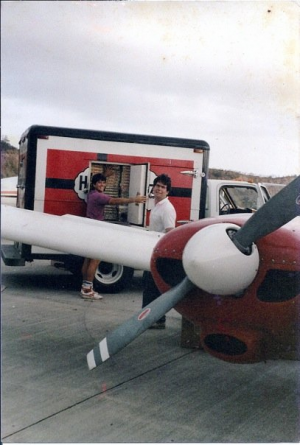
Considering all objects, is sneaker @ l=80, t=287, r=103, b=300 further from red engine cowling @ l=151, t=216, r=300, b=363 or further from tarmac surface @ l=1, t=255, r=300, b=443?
red engine cowling @ l=151, t=216, r=300, b=363

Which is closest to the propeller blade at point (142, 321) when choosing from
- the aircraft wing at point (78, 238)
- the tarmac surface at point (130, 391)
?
the tarmac surface at point (130, 391)

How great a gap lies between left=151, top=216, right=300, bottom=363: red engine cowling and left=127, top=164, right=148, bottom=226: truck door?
3.57 meters

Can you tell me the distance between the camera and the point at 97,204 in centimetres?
750

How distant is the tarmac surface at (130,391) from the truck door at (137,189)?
4.82 feet

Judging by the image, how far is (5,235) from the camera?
4.88 metres

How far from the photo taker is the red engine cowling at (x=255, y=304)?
3980mm

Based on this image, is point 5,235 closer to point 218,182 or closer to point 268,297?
point 268,297

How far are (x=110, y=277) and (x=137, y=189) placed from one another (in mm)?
1460

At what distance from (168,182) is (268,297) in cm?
228

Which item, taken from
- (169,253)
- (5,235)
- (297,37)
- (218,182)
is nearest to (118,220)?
(218,182)

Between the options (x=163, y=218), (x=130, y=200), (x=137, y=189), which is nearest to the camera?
(x=163, y=218)

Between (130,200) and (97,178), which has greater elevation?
(97,178)

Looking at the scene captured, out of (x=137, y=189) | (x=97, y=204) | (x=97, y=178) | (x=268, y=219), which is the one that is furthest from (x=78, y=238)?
(x=137, y=189)

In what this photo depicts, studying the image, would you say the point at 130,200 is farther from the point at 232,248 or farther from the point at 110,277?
the point at 232,248
